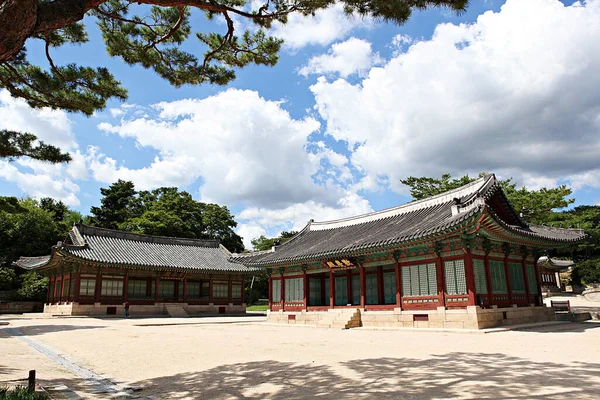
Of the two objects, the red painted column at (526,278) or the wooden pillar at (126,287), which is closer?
the red painted column at (526,278)

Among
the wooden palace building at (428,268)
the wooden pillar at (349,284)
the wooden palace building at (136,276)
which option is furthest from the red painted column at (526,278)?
the wooden palace building at (136,276)

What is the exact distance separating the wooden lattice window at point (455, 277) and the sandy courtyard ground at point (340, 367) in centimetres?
302

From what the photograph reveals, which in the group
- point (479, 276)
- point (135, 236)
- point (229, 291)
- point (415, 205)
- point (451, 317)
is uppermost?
point (135, 236)

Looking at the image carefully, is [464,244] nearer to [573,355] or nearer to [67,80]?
[573,355]

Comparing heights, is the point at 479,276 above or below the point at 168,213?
below

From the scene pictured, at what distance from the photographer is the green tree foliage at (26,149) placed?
30.8 feet

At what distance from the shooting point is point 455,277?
16.3m

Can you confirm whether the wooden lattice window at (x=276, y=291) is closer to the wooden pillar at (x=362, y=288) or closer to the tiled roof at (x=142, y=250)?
the wooden pillar at (x=362, y=288)

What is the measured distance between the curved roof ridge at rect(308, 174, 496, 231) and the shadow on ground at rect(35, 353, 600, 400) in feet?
38.2

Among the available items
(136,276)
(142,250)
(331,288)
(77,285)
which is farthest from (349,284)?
(142,250)

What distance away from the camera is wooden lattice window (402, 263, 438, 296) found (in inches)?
676

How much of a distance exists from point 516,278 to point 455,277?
14.6ft

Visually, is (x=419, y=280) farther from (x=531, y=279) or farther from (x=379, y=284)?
(x=531, y=279)

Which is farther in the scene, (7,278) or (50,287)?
(7,278)
